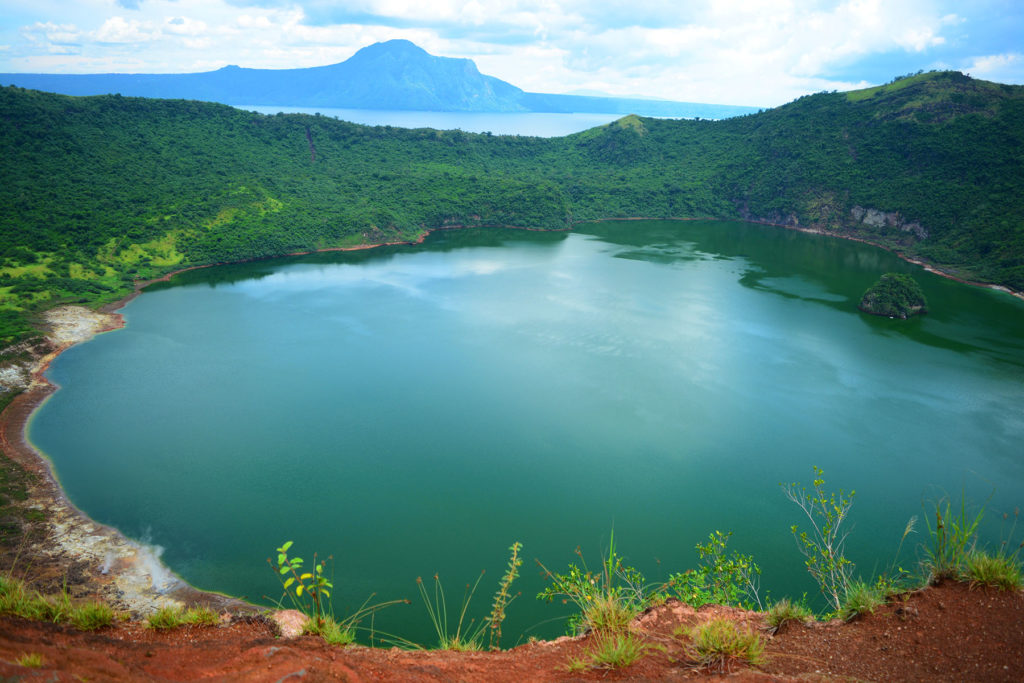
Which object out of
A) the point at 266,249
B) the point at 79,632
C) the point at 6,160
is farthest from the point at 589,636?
the point at 6,160

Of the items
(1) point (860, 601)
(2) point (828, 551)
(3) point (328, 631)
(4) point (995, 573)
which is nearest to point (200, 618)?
(3) point (328, 631)

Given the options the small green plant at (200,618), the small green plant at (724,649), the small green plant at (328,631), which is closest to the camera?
the small green plant at (724,649)

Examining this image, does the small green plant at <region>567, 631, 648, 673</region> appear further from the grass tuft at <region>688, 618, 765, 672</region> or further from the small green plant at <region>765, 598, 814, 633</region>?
the small green plant at <region>765, 598, 814, 633</region>

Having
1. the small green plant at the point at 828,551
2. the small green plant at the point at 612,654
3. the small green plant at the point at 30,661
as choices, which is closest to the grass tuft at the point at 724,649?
the small green plant at the point at 612,654

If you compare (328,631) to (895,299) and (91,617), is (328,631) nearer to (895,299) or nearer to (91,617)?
(91,617)

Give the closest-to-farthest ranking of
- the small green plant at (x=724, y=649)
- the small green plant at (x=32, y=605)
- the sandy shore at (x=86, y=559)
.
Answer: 1. the small green plant at (x=724, y=649)
2. the small green plant at (x=32, y=605)
3. the sandy shore at (x=86, y=559)

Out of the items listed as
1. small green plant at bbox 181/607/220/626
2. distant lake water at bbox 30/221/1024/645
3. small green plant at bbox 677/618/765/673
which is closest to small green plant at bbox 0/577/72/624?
small green plant at bbox 181/607/220/626

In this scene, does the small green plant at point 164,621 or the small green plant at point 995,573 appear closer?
the small green plant at point 995,573

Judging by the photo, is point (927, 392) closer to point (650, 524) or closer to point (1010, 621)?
point (650, 524)

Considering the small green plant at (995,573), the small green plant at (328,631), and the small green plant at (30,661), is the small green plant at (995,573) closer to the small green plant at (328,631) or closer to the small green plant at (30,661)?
the small green plant at (328,631)
